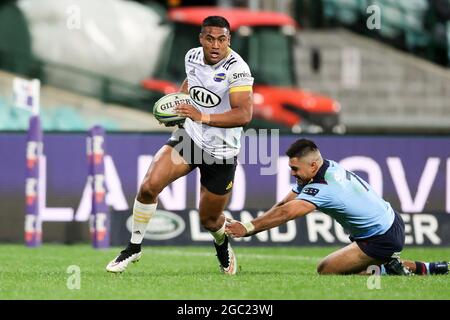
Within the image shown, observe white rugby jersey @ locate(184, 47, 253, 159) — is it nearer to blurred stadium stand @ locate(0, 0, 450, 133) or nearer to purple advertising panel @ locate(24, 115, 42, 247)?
purple advertising panel @ locate(24, 115, 42, 247)

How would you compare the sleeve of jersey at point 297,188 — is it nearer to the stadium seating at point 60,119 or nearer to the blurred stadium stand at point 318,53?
the stadium seating at point 60,119

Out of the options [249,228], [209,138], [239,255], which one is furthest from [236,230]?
[239,255]

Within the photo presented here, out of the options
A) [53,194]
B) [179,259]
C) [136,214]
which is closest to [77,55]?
[53,194]

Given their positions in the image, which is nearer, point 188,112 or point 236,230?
point 236,230

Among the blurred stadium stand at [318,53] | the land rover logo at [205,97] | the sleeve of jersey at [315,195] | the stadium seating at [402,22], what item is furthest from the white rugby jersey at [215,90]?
the stadium seating at [402,22]

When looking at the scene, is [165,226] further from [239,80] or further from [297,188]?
[239,80]

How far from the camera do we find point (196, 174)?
16578 mm

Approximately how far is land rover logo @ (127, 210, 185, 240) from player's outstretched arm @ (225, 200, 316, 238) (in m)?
5.22

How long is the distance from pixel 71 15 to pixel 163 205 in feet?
37.4

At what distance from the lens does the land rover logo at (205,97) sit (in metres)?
11.9

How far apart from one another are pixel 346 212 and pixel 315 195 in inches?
Answer: 16.8

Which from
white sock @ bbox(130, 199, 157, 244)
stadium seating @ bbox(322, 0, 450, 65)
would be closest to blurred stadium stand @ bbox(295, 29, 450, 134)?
stadium seating @ bbox(322, 0, 450, 65)

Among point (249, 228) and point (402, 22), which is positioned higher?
point (402, 22)

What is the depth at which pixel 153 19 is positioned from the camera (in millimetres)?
29547
